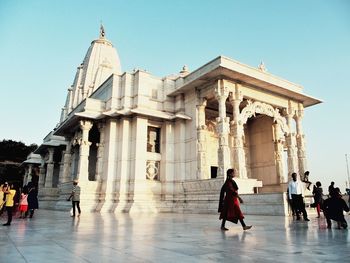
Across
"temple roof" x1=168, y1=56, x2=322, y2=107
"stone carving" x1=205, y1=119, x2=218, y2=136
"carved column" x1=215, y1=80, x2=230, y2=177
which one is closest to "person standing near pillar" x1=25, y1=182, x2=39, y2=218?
"carved column" x1=215, y1=80, x2=230, y2=177

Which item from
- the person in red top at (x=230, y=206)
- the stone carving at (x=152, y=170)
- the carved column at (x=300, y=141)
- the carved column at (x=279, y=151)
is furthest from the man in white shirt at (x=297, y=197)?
the carved column at (x=279, y=151)

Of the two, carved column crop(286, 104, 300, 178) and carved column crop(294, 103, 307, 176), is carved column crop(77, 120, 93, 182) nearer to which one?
carved column crop(286, 104, 300, 178)

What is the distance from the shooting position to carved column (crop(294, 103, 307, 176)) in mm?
20656

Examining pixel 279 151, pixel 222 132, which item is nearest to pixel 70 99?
pixel 222 132

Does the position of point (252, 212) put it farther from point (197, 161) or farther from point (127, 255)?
point (127, 255)

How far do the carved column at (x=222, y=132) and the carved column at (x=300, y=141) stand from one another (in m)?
7.09

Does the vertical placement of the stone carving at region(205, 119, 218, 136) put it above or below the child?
above

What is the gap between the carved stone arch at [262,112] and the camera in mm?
18453

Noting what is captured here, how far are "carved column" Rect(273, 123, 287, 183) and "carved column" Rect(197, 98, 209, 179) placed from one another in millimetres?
6442

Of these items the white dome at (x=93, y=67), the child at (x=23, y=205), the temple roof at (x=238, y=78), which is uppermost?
the white dome at (x=93, y=67)

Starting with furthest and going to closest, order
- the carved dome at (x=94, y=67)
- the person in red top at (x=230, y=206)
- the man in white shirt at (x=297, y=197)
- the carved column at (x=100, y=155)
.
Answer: the carved dome at (x=94, y=67), the carved column at (x=100, y=155), the man in white shirt at (x=297, y=197), the person in red top at (x=230, y=206)

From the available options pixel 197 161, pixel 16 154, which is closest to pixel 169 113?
pixel 197 161

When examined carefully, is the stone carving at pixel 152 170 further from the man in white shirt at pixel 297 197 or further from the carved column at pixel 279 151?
the man in white shirt at pixel 297 197

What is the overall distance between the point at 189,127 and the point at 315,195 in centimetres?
951
